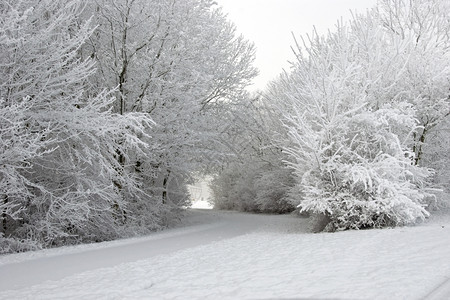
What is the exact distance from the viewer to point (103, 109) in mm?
13555

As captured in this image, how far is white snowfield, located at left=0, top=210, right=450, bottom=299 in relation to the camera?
5.03m

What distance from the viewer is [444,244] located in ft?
25.0

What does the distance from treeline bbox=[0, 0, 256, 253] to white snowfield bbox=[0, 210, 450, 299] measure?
71.7 inches

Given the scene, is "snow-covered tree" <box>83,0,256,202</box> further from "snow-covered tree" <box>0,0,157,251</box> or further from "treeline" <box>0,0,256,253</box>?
"snow-covered tree" <box>0,0,157,251</box>

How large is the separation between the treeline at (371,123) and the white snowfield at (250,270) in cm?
152

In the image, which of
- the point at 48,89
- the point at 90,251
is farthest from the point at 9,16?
the point at 90,251

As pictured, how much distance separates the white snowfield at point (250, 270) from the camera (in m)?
5.03

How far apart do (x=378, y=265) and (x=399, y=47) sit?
9.60 metres

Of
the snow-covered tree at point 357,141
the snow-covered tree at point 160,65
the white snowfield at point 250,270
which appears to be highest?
the snow-covered tree at point 160,65

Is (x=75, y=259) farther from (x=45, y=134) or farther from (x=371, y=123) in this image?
(x=371, y=123)

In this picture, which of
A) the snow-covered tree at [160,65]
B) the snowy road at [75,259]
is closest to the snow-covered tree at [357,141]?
the snowy road at [75,259]

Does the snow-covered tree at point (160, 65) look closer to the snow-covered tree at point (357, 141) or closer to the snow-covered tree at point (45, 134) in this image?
the snow-covered tree at point (45, 134)

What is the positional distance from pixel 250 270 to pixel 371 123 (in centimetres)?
685

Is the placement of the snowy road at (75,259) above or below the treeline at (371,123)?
below
